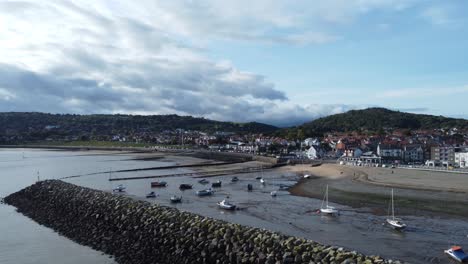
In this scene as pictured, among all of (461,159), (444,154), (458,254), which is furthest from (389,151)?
Answer: (458,254)

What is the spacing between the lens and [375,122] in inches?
6467

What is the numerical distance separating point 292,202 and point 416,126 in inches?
5403

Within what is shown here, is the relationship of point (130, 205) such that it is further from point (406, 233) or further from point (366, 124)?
point (366, 124)

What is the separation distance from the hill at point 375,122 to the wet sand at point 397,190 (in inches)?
3686

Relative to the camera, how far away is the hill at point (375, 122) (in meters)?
152

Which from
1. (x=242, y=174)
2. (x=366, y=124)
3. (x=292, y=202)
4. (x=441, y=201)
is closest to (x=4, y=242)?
(x=292, y=202)

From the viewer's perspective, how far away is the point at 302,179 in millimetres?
51062

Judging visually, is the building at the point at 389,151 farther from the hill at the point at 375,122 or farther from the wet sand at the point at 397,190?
the hill at the point at 375,122

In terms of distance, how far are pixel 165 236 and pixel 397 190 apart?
85.9 ft

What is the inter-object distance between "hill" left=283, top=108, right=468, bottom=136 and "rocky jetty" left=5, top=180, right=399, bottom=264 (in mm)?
121428

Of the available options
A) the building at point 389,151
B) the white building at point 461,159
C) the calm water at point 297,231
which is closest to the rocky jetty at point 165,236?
the calm water at point 297,231

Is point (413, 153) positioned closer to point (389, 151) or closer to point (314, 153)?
point (389, 151)

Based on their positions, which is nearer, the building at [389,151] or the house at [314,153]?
the building at [389,151]

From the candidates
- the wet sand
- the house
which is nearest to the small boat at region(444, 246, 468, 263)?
the wet sand
